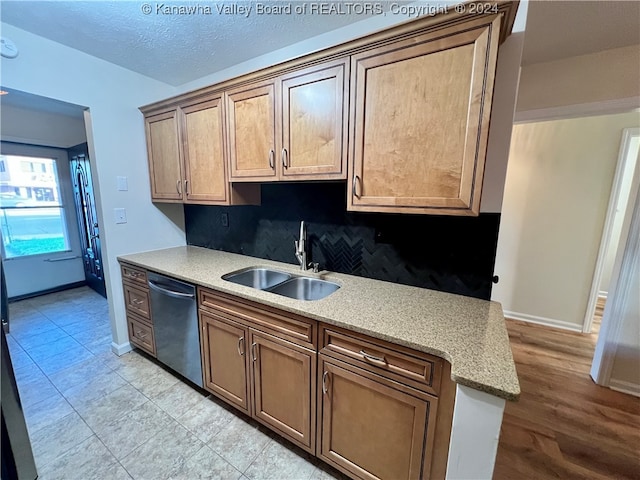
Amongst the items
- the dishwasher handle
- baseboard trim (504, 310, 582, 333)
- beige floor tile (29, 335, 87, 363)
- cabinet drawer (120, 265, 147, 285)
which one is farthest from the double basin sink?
baseboard trim (504, 310, 582, 333)

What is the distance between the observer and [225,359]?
1686 mm

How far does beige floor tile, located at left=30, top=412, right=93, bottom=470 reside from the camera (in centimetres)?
147

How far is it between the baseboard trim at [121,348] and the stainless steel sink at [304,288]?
1753mm

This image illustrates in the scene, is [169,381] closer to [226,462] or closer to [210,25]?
[226,462]

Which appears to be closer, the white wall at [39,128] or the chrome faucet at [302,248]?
the chrome faucet at [302,248]

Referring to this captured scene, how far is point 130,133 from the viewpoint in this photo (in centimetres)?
235

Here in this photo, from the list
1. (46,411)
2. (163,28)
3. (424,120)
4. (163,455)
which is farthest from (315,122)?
(46,411)

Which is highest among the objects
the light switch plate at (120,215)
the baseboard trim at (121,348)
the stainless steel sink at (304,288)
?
the light switch plate at (120,215)

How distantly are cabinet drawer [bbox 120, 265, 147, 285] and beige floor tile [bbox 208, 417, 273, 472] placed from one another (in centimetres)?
130

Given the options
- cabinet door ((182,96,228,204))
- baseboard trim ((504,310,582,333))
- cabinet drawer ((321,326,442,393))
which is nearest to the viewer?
cabinet drawer ((321,326,442,393))

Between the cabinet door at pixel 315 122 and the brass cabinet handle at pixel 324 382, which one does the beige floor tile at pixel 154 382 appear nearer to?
the brass cabinet handle at pixel 324 382

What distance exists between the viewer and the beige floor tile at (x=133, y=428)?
60.2 inches

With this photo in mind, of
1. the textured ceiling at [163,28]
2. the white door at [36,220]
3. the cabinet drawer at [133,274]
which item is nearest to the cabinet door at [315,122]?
the textured ceiling at [163,28]

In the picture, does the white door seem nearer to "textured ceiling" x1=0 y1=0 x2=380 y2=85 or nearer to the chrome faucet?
"textured ceiling" x1=0 y1=0 x2=380 y2=85
